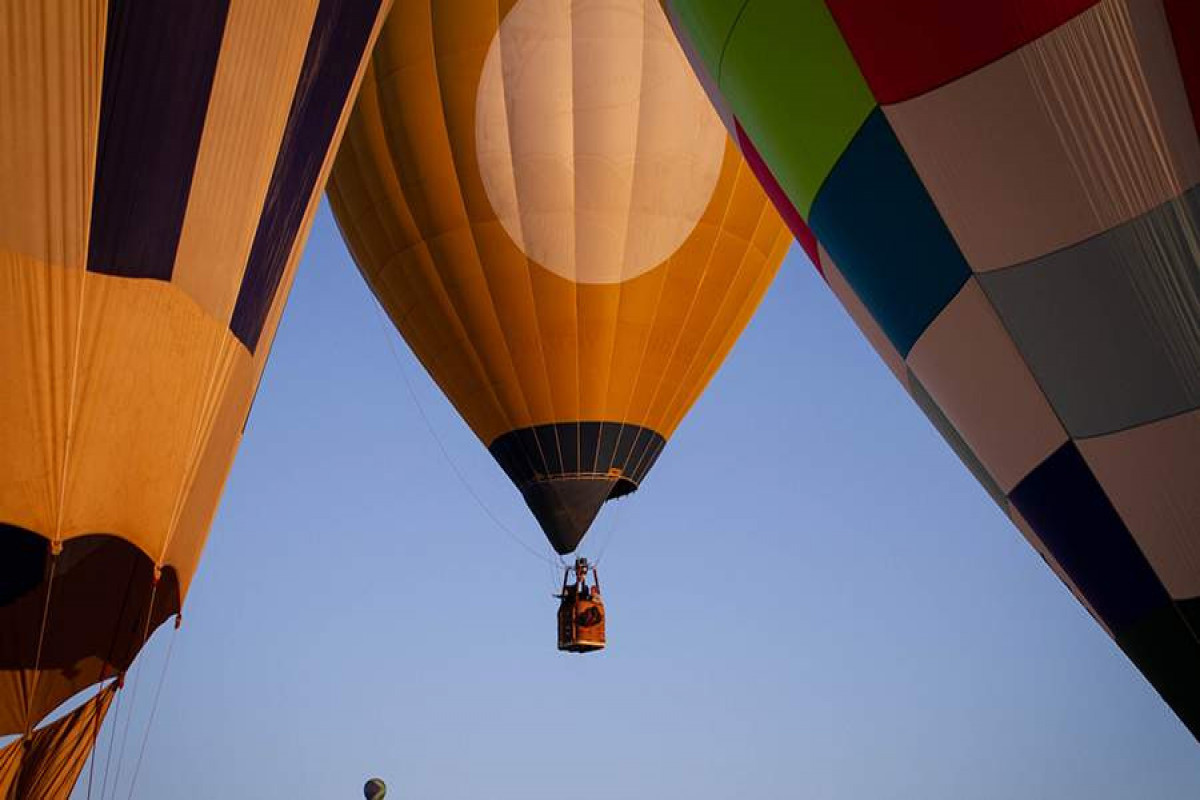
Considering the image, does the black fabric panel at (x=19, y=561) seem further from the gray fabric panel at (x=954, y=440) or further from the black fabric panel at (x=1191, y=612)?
the black fabric panel at (x=1191, y=612)

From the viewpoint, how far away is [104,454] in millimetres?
5477

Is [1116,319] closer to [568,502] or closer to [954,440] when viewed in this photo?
[954,440]

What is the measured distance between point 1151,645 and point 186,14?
4530 millimetres

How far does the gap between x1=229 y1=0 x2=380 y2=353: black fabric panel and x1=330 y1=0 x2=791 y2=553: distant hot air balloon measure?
4072 mm

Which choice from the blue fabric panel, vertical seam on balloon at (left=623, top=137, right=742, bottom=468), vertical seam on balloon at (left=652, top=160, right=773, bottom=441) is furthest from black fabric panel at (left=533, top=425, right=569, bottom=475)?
the blue fabric panel

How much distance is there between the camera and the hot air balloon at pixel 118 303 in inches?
206

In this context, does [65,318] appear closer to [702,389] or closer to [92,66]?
A: [92,66]

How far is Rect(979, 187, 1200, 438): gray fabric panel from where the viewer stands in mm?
5066

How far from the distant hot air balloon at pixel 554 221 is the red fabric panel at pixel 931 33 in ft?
18.4

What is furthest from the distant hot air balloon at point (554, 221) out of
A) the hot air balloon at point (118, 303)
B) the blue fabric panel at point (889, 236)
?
the blue fabric panel at point (889, 236)

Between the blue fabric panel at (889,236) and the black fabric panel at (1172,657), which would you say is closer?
the black fabric panel at (1172,657)

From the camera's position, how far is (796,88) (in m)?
6.30

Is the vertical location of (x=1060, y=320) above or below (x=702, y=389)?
below

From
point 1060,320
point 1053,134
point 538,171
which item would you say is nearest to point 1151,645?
point 1060,320
